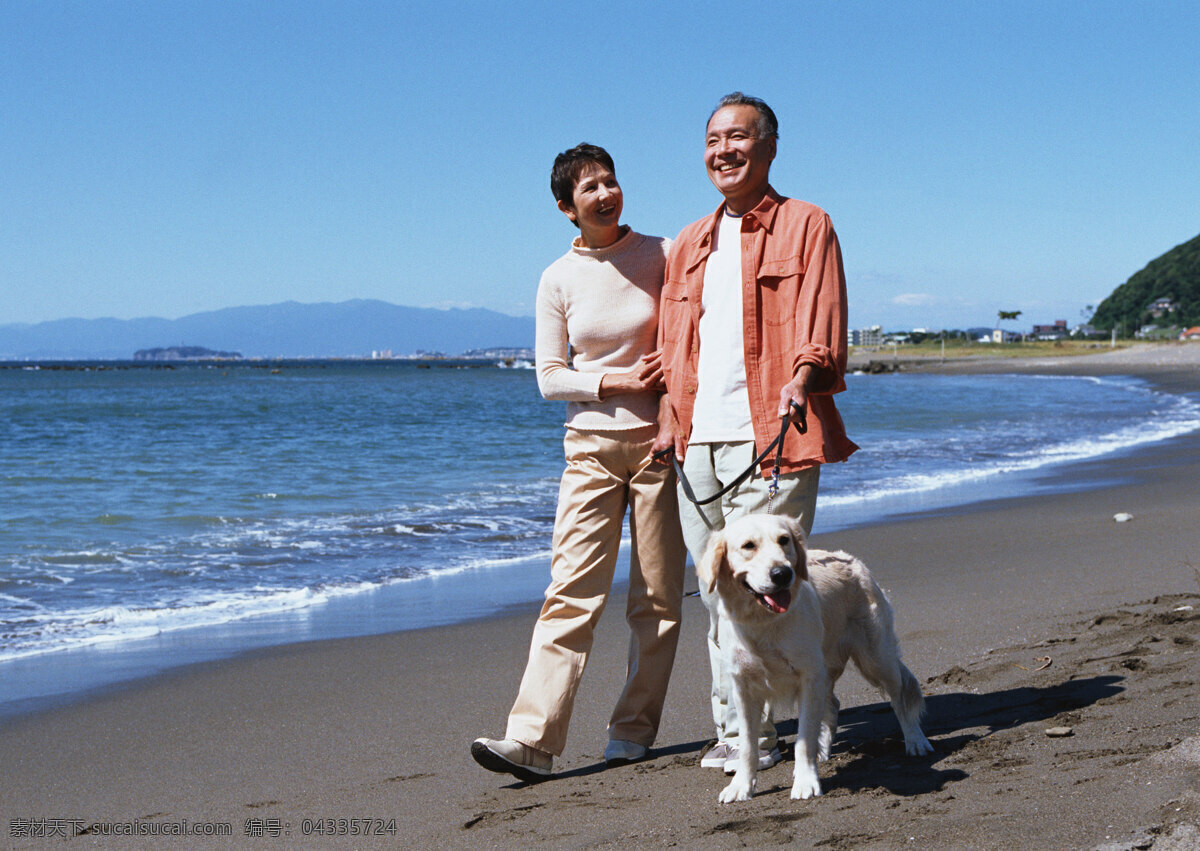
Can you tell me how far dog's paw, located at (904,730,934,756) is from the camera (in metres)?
3.77

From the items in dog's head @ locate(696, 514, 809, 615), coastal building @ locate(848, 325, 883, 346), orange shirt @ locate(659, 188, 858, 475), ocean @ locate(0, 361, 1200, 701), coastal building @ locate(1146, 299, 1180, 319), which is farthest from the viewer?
coastal building @ locate(848, 325, 883, 346)

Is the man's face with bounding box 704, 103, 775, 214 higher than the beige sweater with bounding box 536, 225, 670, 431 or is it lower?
higher

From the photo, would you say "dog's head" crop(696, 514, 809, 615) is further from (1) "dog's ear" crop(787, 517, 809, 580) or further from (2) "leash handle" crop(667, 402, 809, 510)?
(2) "leash handle" crop(667, 402, 809, 510)

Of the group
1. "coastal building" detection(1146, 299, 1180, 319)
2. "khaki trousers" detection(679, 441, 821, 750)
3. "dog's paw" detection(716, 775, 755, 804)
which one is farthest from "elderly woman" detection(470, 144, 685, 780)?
"coastal building" detection(1146, 299, 1180, 319)

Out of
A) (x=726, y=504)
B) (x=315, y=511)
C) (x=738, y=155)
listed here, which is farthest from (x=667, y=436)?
(x=315, y=511)

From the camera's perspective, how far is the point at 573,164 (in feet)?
13.5

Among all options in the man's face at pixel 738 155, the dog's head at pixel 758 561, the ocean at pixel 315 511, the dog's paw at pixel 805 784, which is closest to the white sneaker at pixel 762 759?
the dog's paw at pixel 805 784

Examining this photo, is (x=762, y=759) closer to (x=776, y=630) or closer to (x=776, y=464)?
(x=776, y=630)

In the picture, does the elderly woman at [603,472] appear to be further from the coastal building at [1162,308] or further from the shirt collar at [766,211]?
the coastal building at [1162,308]

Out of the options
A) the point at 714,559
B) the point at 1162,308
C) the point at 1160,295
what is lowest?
the point at 714,559

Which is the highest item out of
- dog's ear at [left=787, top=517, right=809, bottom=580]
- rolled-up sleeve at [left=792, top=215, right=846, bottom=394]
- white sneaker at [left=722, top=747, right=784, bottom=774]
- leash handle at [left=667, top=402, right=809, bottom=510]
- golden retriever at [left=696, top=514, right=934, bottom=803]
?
rolled-up sleeve at [left=792, top=215, right=846, bottom=394]

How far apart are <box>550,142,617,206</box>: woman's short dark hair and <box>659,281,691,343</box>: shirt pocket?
1.84 ft

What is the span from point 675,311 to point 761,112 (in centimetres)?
79

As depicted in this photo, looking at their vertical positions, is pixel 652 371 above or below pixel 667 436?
above
